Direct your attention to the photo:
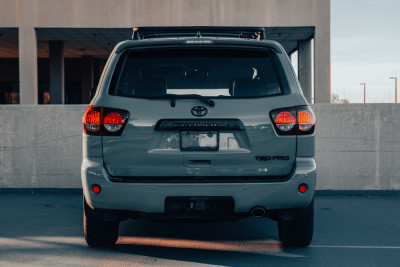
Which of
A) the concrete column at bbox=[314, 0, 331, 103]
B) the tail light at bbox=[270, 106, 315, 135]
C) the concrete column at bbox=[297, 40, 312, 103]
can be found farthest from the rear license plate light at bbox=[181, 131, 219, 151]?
the concrete column at bbox=[297, 40, 312, 103]

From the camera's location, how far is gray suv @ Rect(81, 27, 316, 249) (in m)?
4.25

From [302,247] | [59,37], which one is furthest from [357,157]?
[59,37]

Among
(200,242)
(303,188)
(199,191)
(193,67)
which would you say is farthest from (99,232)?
(303,188)

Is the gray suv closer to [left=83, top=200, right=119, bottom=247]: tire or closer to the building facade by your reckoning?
[left=83, top=200, right=119, bottom=247]: tire

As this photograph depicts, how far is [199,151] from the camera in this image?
4.28 m

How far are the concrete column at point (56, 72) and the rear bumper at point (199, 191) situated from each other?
23791mm

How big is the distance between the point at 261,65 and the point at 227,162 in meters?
0.99

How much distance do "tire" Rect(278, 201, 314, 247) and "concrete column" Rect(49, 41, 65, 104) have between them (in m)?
23.5

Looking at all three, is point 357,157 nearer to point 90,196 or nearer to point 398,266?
point 398,266

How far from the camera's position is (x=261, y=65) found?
4.71 metres

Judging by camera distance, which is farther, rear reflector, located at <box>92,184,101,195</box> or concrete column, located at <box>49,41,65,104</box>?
concrete column, located at <box>49,41,65,104</box>

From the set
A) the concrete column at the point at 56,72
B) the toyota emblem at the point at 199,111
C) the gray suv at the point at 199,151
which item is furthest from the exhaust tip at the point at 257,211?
the concrete column at the point at 56,72

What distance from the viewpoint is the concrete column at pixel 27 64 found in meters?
22.8

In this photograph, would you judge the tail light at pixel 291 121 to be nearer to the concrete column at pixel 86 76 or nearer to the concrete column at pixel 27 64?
the concrete column at pixel 27 64
